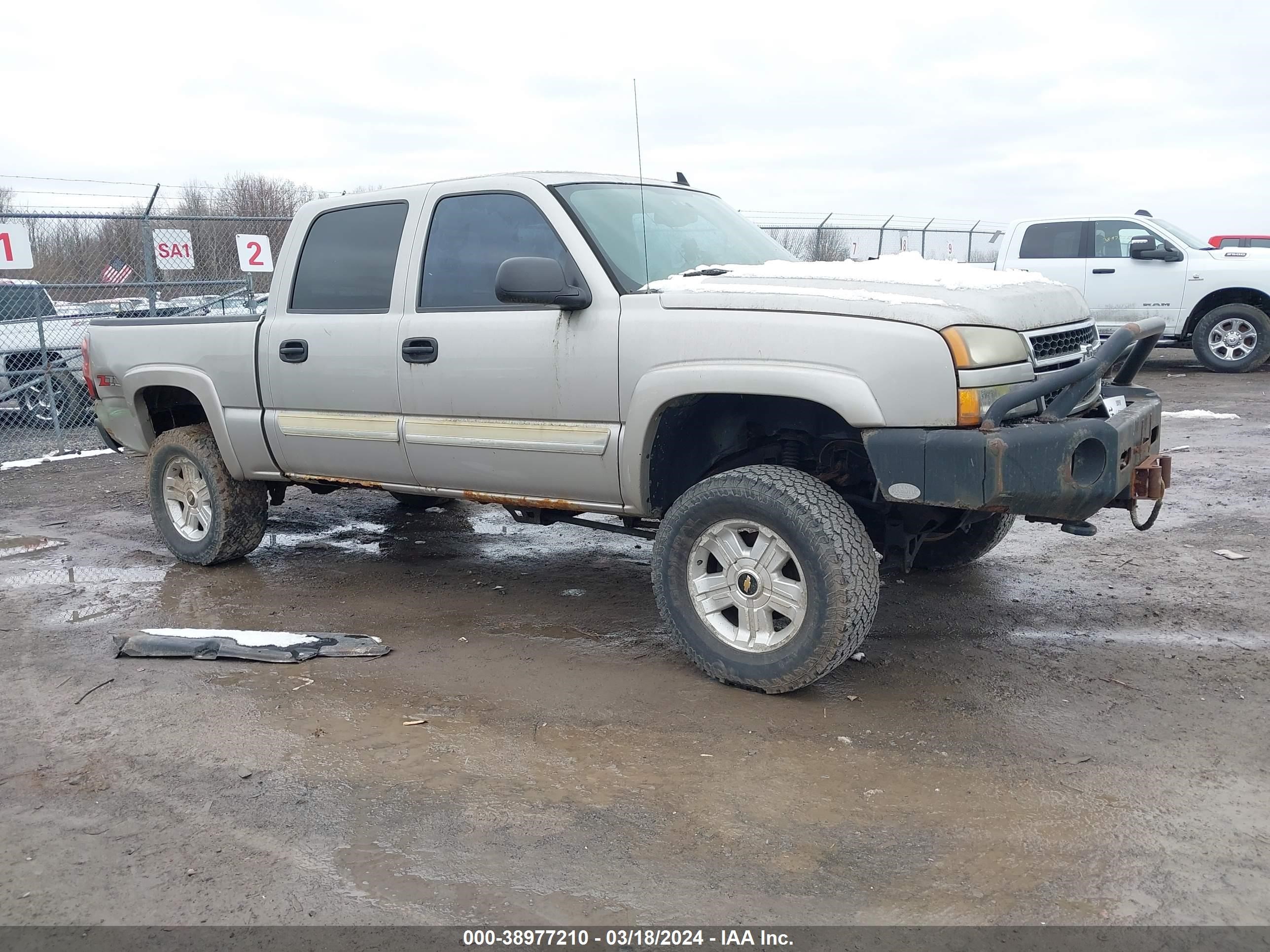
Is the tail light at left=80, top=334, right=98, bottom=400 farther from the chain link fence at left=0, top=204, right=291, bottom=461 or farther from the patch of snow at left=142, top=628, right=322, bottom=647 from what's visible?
the chain link fence at left=0, top=204, right=291, bottom=461

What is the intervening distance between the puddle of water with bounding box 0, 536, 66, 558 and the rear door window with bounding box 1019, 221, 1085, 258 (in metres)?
11.6

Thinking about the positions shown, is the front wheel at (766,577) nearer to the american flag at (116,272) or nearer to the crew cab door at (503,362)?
the crew cab door at (503,362)

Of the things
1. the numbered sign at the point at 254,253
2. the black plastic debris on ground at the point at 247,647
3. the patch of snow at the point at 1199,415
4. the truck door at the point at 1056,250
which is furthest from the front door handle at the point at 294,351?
the truck door at the point at 1056,250

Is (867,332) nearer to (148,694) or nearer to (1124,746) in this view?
(1124,746)

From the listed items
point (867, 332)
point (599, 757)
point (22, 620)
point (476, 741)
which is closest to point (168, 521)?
point (22, 620)

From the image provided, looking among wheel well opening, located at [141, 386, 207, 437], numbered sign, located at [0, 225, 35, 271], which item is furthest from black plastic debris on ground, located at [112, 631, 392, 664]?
numbered sign, located at [0, 225, 35, 271]

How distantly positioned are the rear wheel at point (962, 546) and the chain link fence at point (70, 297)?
777 cm

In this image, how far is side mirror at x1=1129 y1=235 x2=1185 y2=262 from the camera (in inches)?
509

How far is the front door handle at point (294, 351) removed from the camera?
5.30 m

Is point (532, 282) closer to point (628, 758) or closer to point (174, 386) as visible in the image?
point (628, 758)

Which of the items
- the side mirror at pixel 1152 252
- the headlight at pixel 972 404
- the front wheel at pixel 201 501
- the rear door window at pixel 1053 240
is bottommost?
the front wheel at pixel 201 501

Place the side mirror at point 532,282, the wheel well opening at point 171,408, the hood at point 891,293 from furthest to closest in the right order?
the wheel well opening at point 171,408
the side mirror at point 532,282
the hood at point 891,293

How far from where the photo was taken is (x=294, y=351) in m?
5.34

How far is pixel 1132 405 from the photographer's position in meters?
4.24
